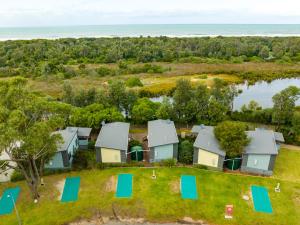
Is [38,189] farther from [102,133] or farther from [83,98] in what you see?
[83,98]

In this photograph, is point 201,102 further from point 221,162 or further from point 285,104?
point 221,162

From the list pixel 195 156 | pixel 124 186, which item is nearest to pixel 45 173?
pixel 124 186

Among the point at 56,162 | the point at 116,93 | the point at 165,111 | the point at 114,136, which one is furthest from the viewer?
the point at 116,93

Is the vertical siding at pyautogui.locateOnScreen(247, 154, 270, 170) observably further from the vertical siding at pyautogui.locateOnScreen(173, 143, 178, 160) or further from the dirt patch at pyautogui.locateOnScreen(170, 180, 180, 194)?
the dirt patch at pyautogui.locateOnScreen(170, 180, 180, 194)


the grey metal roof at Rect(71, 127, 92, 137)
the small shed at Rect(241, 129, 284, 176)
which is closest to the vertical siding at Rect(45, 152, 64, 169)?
the grey metal roof at Rect(71, 127, 92, 137)

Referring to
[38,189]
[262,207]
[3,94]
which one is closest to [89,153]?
[38,189]

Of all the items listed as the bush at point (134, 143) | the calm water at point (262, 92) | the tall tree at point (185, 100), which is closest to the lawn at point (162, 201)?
A: the bush at point (134, 143)

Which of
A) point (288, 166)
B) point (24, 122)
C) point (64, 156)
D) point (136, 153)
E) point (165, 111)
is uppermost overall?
point (24, 122)
